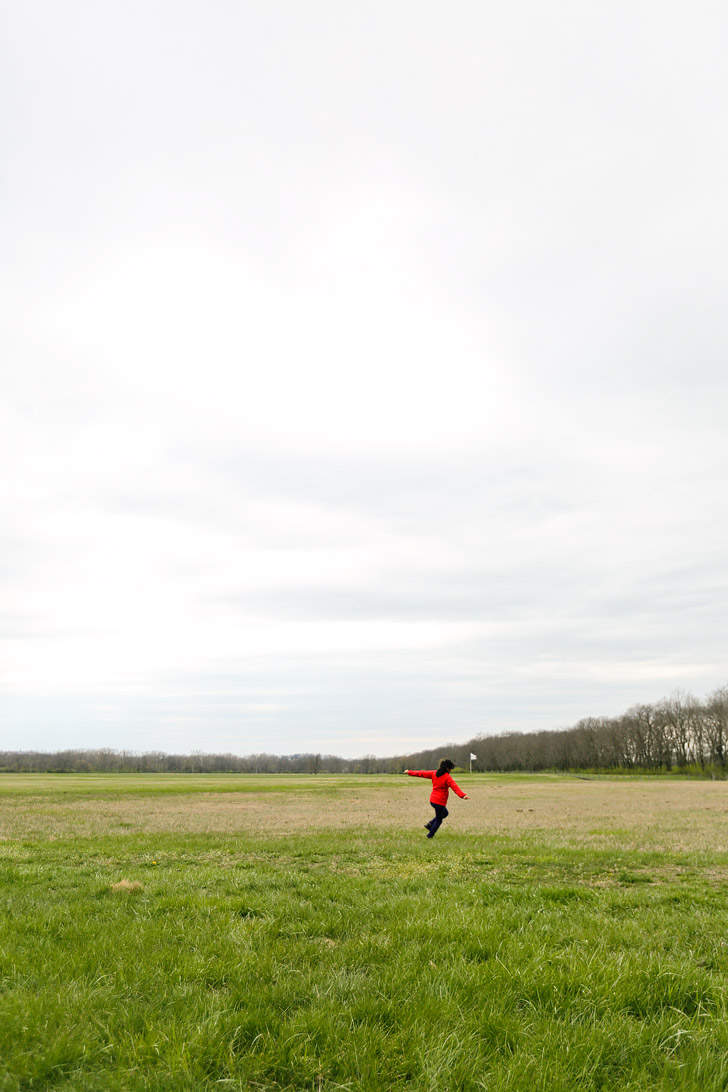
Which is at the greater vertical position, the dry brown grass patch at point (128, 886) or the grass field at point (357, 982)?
the grass field at point (357, 982)

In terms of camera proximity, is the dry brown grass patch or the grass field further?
the dry brown grass patch

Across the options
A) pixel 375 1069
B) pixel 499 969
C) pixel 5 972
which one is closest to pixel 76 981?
pixel 5 972

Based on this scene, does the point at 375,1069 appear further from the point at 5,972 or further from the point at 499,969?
the point at 5,972

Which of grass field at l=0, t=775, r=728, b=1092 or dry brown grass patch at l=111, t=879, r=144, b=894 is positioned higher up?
grass field at l=0, t=775, r=728, b=1092

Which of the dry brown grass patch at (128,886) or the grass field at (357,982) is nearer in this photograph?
the grass field at (357,982)

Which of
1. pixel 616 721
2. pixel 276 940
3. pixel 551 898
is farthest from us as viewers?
pixel 616 721

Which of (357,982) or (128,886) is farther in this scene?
(128,886)

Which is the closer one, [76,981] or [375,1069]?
[375,1069]

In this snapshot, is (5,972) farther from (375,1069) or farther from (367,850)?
(367,850)

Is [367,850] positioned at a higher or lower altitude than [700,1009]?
lower

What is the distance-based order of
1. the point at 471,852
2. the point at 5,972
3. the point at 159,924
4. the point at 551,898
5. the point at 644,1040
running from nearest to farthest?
the point at 644,1040
the point at 5,972
the point at 159,924
the point at 551,898
the point at 471,852

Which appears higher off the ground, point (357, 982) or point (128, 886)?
point (357, 982)

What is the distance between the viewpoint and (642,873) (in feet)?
41.6

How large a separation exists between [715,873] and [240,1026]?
12544 millimetres
